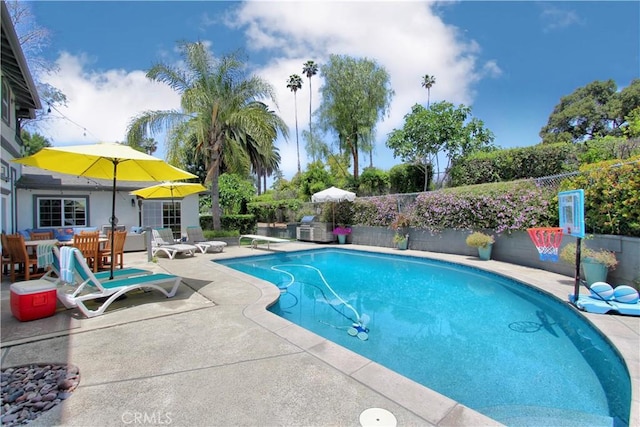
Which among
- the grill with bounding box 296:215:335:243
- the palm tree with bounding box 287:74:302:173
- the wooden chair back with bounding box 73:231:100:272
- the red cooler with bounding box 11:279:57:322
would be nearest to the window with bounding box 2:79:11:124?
the wooden chair back with bounding box 73:231:100:272

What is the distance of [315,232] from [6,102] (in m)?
12.8

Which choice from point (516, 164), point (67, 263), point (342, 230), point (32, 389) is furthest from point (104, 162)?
point (516, 164)

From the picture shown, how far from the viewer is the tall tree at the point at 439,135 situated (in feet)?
57.4

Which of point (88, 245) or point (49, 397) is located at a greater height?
point (88, 245)

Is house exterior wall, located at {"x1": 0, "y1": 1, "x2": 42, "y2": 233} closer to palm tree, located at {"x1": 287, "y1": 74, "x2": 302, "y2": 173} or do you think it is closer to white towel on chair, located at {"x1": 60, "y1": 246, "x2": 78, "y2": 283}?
white towel on chair, located at {"x1": 60, "y1": 246, "x2": 78, "y2": 283}

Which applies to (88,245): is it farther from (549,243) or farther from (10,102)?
(549,243)

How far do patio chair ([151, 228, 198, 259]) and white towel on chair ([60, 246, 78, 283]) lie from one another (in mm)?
5876

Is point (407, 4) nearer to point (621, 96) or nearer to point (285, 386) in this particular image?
point (285, 386)

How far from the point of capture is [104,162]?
22.1 ft

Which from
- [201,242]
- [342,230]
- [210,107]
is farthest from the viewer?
[342,230]

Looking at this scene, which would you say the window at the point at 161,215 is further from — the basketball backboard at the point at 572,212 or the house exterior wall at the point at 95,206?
the basketball backboard at the point at 572,212

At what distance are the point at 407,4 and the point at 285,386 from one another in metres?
10.1

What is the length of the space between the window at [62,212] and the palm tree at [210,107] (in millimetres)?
3651

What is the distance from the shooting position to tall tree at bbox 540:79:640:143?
95.2 ft
